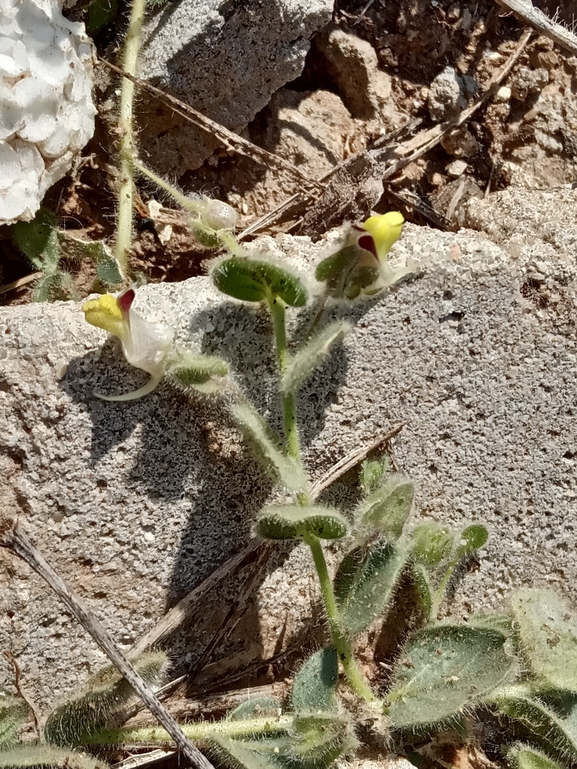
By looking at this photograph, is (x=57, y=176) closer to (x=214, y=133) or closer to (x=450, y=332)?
(x=214, y=133)

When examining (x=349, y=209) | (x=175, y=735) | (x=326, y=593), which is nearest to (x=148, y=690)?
(x=175, y=735)

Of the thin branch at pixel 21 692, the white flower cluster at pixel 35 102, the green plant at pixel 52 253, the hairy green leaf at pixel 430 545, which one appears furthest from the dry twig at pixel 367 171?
the thin branch at pixel 21 692

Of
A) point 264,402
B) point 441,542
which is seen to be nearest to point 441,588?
point 441,542

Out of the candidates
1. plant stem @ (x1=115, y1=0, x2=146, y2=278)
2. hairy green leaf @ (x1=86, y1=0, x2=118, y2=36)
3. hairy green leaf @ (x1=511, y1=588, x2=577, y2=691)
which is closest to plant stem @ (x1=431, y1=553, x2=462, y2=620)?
hairy green leaf @ (x1=511, y1=588, x2=577, y2=691)

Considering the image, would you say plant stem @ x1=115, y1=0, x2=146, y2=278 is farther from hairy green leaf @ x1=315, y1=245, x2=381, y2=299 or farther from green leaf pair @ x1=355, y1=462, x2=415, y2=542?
green leaf pair @ x1=355, y1=462, x2=415, y2=542

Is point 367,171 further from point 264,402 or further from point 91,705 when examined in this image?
point 91,705

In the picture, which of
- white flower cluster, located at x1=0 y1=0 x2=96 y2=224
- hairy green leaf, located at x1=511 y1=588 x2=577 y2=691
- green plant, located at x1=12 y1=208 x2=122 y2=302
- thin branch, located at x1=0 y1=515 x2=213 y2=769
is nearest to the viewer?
thin branch, located at x1=0 y1=515 x2=213 y2=769
